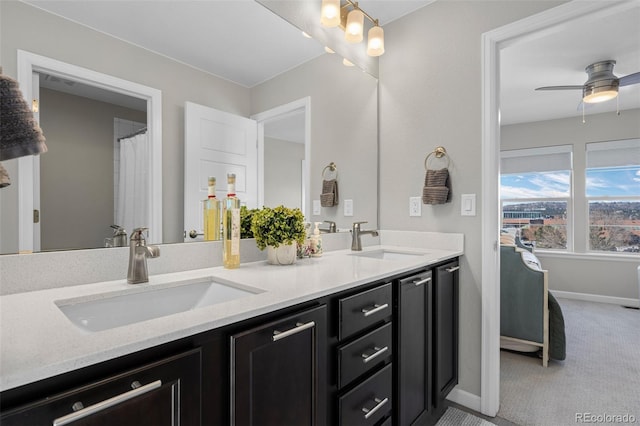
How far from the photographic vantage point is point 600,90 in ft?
9.77

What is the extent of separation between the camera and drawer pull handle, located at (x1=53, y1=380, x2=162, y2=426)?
1.81 feet

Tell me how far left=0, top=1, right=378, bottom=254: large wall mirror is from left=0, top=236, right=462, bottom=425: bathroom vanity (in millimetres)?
231

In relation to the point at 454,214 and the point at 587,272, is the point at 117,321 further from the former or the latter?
the point at 587,272

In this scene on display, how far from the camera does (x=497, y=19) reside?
73.2 inches

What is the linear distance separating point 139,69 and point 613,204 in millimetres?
5694

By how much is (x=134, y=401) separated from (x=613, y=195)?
5.82 meters

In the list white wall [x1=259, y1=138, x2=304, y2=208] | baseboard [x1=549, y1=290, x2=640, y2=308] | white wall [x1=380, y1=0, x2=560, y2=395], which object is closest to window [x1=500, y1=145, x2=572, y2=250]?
baseboard [x1=549, y1=290, x2=640, y2=308]

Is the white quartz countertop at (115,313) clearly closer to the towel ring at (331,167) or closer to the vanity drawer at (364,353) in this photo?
the vanity drawer at (364,353)

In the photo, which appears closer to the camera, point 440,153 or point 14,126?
point 14,126

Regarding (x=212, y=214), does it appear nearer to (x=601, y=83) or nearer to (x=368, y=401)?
(x=368, y=401)

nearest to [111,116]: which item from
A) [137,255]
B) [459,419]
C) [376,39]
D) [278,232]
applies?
[137,255]

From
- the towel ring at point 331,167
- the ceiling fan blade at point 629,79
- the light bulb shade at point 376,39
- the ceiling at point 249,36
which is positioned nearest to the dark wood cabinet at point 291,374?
the towel ring at point 331,167

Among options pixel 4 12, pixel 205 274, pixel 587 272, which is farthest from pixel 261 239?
pixel 587 272

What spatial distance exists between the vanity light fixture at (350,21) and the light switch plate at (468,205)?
1077 millimetres
